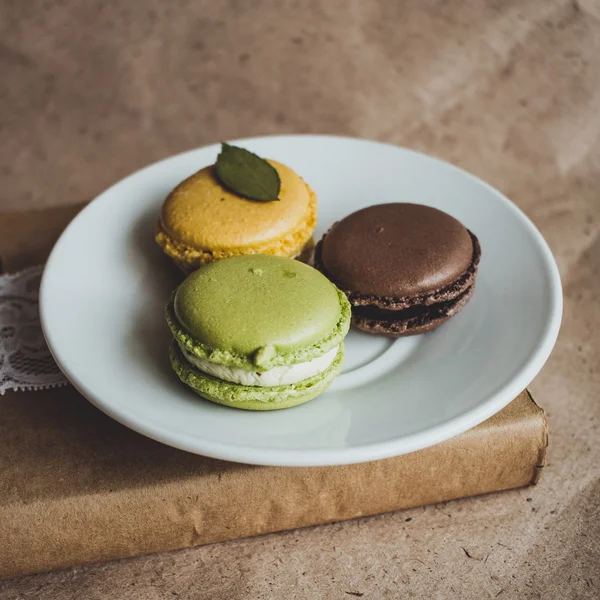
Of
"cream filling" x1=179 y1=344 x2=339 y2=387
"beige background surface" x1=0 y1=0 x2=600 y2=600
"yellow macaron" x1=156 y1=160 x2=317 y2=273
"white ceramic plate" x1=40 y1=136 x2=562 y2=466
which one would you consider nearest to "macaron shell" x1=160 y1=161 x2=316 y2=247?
"yellow macaron" x1=156 y1=160 x2=317 y2=273

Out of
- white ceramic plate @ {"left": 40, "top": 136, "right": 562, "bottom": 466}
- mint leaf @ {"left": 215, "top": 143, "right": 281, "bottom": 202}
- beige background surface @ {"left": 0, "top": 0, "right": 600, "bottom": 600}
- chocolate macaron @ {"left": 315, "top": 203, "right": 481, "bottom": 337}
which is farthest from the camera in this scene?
beige background surface @ {"left": 0, "top": 0, "right": 600, "bottom": 600}

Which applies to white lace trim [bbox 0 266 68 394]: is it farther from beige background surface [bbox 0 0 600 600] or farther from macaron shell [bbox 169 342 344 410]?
beige background surface [bbox 0 0 600 600]

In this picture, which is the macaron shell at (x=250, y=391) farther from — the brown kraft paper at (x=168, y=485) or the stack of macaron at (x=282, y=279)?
the brown kraft paper at (x=168, y=485)

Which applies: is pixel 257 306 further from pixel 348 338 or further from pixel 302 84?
pixel 302 84

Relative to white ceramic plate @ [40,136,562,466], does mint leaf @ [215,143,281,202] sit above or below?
above

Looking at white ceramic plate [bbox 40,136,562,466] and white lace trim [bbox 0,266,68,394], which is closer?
white ceramic plate [bbox 40,136,562,466]

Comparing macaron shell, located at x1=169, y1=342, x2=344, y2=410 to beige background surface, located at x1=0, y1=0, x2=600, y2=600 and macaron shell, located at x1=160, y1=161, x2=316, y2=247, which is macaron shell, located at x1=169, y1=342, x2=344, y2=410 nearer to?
macaron shell, located at x1=160, y1=161, x2=316, y2=247

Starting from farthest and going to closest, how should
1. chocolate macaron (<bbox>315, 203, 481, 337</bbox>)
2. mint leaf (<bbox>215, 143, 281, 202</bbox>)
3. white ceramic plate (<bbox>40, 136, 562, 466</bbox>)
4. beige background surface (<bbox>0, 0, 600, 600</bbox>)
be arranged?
beige background surface (<bbox>0, 0, 600, 600</bbox>), mint leaf (<bbox>215, 143, 281, 202</bbox>), chocolate macaron (<bbox>315, 203, 481, 337</bbox>), white ceramic plate (<bbox>40, 136, 562, 466</bbox>)

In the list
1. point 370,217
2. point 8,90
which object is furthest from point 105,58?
point 370,217

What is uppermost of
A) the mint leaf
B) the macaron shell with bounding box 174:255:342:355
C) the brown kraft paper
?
the macaron shell with bounding box 174:255:342:355
